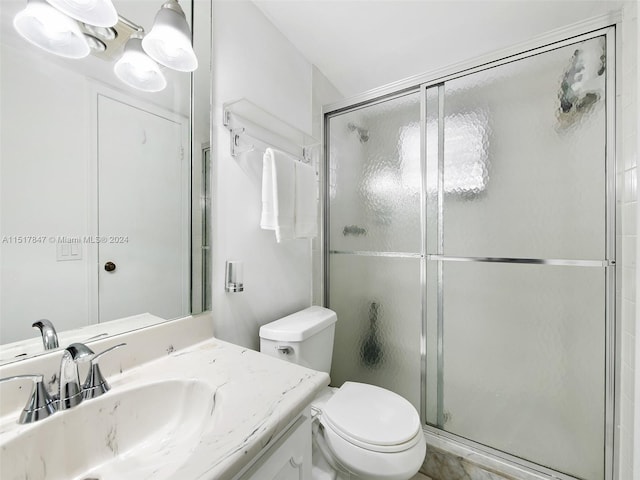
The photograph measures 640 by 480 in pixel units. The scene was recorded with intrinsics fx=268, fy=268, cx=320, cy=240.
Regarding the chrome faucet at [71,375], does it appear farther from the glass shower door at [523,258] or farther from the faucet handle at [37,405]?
the glass shower door at [523,258]

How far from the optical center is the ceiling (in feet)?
3.97

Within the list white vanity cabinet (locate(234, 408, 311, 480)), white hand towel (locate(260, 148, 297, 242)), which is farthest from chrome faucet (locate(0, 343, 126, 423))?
white hand towel (locate(260, 148, 297, 242))

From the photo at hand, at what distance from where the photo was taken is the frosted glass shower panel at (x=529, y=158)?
43.3 inches

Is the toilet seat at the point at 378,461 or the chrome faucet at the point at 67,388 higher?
the chrome faucet at the point at 67,388

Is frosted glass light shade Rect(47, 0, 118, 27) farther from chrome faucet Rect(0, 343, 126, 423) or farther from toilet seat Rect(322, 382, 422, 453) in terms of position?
toilet seat Rect(322, 382, 422, 453)

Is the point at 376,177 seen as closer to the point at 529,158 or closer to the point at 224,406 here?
the point at 529,158

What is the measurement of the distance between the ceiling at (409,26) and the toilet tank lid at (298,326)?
1474mm

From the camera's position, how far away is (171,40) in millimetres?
853

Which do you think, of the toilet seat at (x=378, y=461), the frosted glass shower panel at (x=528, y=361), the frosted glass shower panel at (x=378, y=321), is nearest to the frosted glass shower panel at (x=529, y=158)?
the frosted glass shower panel at (x=528, y=361)

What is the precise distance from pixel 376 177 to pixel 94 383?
1487 mm

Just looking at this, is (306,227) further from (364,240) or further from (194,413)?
(194,413)

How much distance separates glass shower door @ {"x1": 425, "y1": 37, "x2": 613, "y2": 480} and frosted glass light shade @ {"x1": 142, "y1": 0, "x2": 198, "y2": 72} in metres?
1.15

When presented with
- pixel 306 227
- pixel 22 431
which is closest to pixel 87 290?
pixel 22 431

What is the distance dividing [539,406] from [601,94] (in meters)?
1.34
